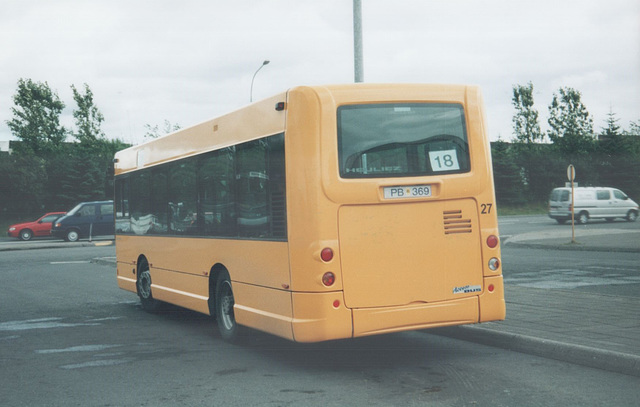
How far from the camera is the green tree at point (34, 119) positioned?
70438 millimetres

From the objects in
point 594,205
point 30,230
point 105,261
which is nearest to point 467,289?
point 105,261

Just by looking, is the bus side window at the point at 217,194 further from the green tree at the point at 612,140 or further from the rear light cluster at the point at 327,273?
the green tree at the point at 612,140

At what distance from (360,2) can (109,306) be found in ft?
22.1

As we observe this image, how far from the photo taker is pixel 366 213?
23.1ft

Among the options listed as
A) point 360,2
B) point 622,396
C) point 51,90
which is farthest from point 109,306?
point 51,90

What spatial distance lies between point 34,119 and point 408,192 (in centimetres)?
6957

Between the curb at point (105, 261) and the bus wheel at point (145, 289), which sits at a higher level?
the curb at point (105, 261)

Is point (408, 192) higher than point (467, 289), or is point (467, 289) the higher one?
point (408, 192)

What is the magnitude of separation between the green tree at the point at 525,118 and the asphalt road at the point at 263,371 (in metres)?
75.1

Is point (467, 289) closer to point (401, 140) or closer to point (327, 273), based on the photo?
point (327, 273)

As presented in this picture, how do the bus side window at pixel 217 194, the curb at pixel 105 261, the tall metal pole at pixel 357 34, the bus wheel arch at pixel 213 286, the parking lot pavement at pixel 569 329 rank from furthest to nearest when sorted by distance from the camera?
the curb at pixel 105 261 → the tall metal pole at pixel 357 34 → the bus wheel arch at pixel 213 286 → the bus side window at pixel 217 194 → the parking lot pavement at pixel 569 329

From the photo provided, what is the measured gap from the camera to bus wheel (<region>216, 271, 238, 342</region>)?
8.81 m

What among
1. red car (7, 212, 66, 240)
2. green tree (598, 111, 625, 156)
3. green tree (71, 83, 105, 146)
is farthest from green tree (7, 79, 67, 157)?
green tree (598, 111, 625, 156)

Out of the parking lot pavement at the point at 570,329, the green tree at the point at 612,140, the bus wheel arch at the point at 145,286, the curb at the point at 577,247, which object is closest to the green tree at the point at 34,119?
the green tree at the point at 612,140
